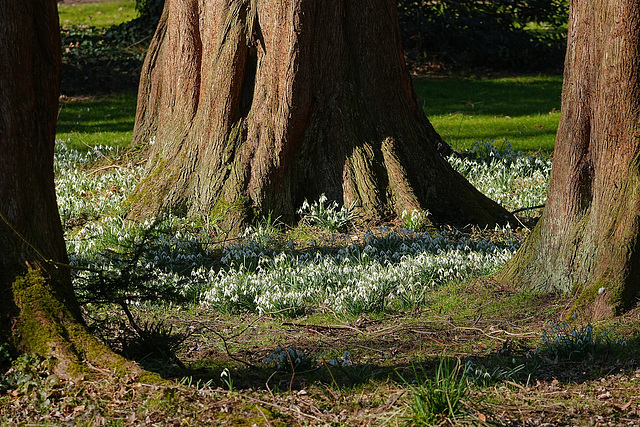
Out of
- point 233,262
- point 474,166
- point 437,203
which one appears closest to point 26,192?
point 233,262

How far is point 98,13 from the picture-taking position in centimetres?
3023

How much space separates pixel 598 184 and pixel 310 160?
11.9ft

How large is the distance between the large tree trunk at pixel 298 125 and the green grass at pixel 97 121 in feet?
16.8

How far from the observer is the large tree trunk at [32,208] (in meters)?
3.93

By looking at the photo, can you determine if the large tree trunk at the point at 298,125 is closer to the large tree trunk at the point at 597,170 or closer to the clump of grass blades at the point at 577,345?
the large tree trunk at the point at 597,170

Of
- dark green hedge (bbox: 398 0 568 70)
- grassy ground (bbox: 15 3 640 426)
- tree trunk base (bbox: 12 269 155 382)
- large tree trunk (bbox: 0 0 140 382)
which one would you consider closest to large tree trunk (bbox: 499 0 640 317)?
grassy ground (bbox: 15 3 640 426)

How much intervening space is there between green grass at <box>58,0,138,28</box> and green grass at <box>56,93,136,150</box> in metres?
8.93

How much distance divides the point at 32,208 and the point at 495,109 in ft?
45.6

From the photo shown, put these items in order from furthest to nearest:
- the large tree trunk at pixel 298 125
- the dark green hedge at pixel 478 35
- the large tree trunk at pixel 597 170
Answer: the dark green hedge at pixel 478 35 → the large tree trunk at pixel 298 125 → the large tree trunk at pixel 597 170

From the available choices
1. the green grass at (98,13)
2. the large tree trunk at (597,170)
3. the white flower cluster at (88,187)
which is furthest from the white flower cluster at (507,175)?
the green grass at (98,13)

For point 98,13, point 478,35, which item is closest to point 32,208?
point 478,35

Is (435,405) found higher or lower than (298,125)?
lower

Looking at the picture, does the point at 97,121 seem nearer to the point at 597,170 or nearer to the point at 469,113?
the point at 469,113

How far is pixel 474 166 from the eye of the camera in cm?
1067
